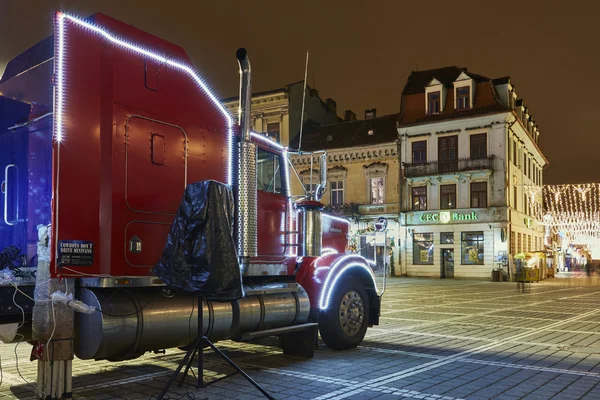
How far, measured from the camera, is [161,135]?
22.1 feet

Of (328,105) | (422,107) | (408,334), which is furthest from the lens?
(328,105)

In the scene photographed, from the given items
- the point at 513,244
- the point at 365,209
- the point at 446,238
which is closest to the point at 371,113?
the point at 365,209

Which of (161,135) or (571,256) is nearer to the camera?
(161,135)

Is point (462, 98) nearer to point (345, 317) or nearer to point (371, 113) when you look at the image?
point (371, 113)

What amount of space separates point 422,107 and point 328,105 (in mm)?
12314

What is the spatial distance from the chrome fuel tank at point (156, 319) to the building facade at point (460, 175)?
34126 mm

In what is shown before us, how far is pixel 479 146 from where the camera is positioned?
4025cm

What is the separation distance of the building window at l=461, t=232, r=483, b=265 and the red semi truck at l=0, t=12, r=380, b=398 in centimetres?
3417

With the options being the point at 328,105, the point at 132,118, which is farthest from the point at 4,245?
the point at 328,105

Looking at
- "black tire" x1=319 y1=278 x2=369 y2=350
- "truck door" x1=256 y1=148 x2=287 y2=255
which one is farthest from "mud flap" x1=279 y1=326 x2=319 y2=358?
"truck door" x1=256 y1=148 x2=287 y2=255

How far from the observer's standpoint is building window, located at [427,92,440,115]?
41844 millimetres

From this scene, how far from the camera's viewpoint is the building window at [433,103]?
1647 inches

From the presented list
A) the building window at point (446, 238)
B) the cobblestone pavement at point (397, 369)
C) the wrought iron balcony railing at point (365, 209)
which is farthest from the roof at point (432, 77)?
the cobblestone pavement at point (397, 369)

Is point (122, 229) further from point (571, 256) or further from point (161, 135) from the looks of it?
point (571, 256)
